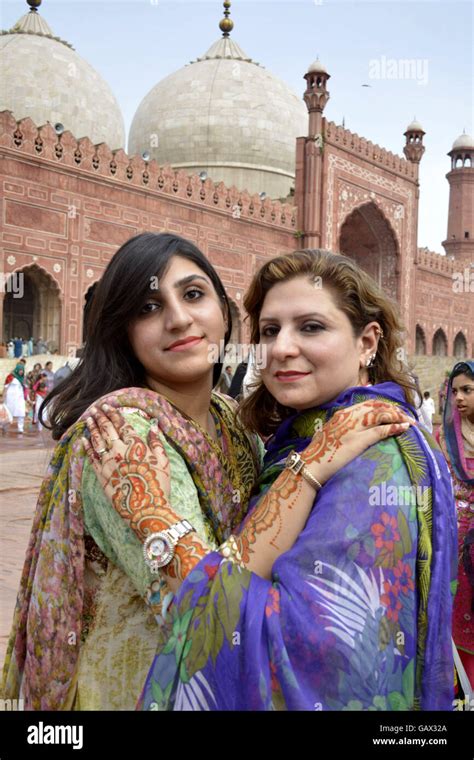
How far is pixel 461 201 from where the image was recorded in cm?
2431

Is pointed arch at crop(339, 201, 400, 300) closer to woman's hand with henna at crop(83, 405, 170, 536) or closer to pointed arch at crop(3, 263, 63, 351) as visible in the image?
pointed arch at crop(3, 263, 63, 351)

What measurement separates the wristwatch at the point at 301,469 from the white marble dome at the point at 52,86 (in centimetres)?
1819

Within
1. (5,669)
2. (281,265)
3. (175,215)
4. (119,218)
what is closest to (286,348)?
(281,265)

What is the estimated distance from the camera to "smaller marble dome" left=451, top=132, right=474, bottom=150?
24.4 m

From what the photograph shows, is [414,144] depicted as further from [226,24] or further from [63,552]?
[63,552]

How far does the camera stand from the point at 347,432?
99 centimetres

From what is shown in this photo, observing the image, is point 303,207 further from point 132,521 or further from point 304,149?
point 132,521

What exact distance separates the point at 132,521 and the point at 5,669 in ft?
1.49

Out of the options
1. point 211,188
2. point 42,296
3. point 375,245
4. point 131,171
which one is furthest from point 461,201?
point 42,296

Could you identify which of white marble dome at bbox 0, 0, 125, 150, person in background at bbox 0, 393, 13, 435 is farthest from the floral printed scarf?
white marble dome at bbox 0, 0, 125, 150

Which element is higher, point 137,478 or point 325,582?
point 137,478

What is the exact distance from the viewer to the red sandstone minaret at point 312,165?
648 inches

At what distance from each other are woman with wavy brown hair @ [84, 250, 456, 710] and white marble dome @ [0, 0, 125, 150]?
18.1 meters

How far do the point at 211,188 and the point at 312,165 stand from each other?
293cm
